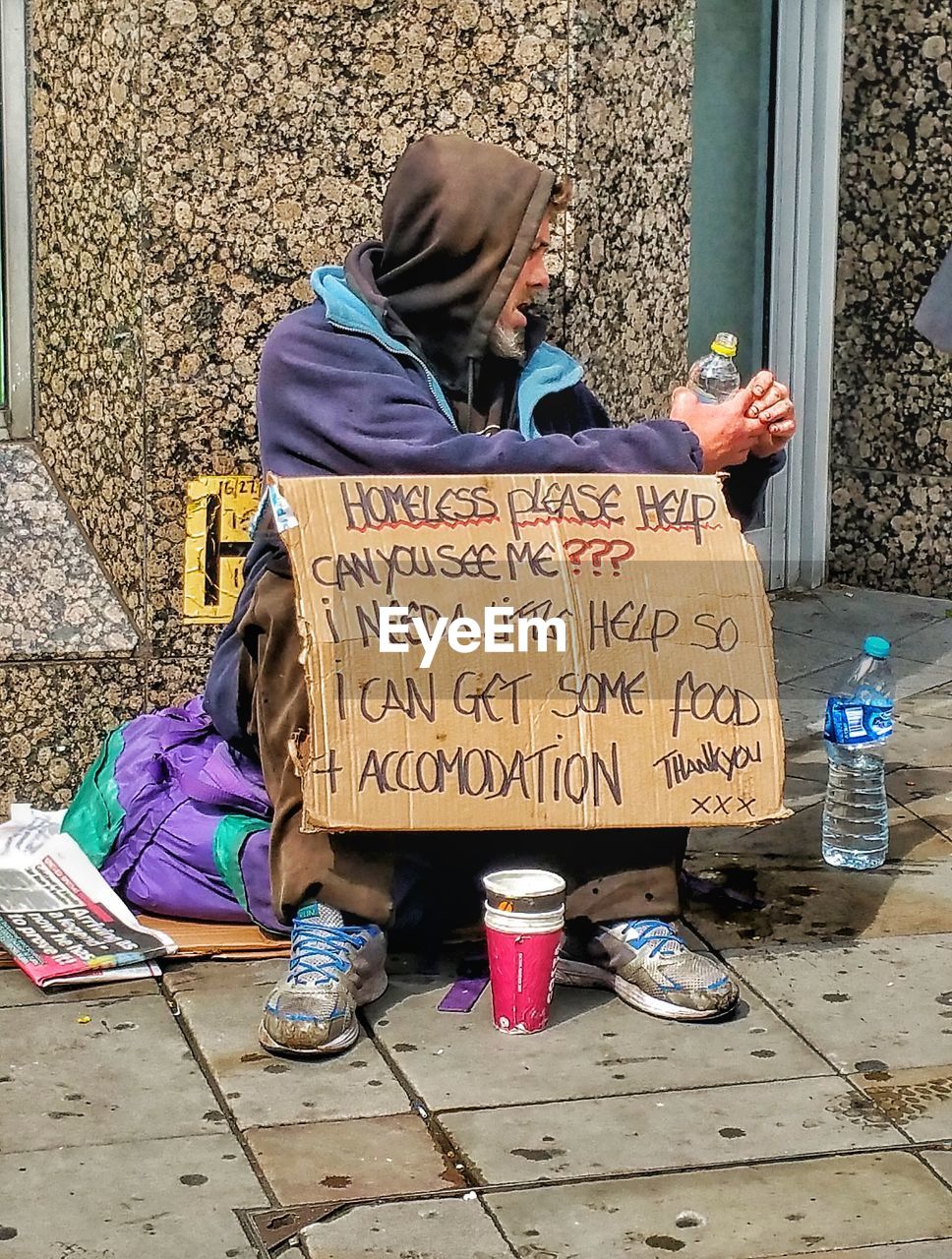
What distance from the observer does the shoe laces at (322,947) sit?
337 cm

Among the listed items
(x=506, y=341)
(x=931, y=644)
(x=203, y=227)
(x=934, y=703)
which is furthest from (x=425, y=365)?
(x=931, y=644)

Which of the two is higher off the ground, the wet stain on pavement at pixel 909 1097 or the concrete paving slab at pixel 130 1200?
the wet stain on pavement at pixel 909 1097

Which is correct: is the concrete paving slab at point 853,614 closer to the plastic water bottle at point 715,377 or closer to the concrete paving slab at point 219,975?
the plastic water bottle at point 715,377

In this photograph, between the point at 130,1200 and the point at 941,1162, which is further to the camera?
the point at 941,1162

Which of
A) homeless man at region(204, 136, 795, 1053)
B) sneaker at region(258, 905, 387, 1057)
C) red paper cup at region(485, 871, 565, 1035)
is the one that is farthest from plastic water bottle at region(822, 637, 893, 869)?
sneaker at region(258, 905, 387, 1057)

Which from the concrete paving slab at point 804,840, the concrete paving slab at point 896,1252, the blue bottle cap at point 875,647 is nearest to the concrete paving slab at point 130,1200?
the concrete paving slab at point 896,1252

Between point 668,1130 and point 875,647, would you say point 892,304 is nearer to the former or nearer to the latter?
point 875,647

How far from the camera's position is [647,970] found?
11.4 feet

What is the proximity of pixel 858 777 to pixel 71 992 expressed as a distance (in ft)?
5.81

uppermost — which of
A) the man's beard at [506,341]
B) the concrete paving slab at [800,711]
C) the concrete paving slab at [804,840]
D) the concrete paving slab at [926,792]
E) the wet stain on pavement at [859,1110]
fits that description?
the man's beard at [506,341]

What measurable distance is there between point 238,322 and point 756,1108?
2.05 metres

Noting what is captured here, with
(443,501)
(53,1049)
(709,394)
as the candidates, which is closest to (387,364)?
(443,501)

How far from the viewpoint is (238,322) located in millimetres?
4277

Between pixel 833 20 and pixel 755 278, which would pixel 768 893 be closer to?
pixel 755 278
